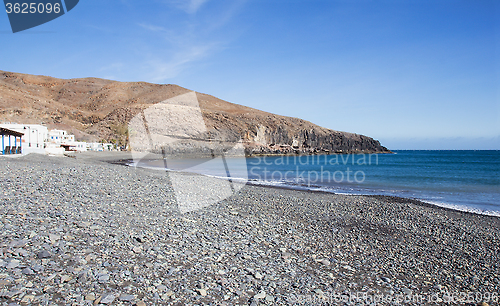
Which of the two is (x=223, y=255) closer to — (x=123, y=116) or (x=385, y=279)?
(x=385, y=279)

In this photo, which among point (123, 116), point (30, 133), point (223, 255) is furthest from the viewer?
point (123, 116)

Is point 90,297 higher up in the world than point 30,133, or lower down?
lower down

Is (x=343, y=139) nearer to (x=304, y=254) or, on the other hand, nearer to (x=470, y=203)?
(x=470, y=203)

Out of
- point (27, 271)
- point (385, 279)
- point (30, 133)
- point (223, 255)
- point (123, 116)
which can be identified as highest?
point (123, 116)

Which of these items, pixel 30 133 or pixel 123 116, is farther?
pixel 123 116

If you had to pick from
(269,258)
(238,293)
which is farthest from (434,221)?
(238,293)

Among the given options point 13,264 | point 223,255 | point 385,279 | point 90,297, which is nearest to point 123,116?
point 13,264

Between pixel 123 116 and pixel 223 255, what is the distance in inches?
3842

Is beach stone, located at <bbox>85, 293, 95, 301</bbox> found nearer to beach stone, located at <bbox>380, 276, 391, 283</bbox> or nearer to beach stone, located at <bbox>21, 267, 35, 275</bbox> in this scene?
beach stone, located at <bbox>21, 267, 35, 275</bbox>

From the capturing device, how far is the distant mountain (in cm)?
8100

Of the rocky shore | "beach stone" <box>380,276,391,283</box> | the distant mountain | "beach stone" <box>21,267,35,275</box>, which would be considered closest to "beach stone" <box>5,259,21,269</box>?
the rocky shore

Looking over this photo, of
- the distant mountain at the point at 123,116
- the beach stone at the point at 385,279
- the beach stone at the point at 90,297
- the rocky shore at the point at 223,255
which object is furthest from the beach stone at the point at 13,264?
the distant mountain at the point at 123,116

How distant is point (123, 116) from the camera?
309ft

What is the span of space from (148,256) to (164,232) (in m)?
1.33
